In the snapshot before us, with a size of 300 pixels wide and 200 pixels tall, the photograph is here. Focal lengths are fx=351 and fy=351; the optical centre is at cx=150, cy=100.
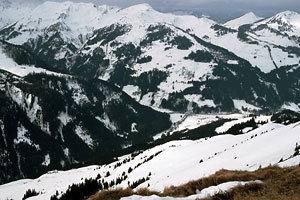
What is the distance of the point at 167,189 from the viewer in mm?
18344

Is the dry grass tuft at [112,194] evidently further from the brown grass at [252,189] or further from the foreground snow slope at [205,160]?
the foreground snow slope at [205,160]

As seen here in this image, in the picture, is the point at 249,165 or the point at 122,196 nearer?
the point at 122,196

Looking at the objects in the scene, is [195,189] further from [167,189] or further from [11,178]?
[11,178]

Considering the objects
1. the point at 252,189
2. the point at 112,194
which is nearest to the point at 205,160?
the point at 252,189

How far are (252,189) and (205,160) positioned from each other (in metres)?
30.6

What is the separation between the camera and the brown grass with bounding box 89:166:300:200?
13.8m

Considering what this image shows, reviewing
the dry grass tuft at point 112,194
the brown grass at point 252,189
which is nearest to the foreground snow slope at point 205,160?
the brown grass at point 252,189

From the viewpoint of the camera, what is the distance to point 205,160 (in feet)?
150

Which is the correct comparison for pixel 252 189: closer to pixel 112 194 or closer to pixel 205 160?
pixel 112 194

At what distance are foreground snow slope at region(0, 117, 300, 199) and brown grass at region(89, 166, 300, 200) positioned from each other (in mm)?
5598

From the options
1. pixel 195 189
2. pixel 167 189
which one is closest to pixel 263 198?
pixel 195 189

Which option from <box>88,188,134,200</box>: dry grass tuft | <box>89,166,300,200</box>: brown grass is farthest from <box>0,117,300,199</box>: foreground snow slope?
<box>88,188,134,200</box>: dry grass tuft

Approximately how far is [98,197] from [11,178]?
631 ft

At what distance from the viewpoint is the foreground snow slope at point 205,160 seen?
108 ft
